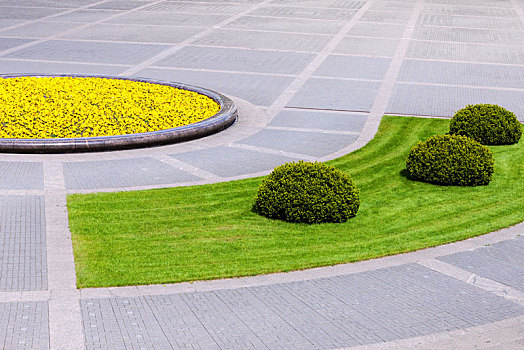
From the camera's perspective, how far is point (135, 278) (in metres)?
9.71

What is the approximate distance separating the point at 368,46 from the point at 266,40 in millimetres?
4507

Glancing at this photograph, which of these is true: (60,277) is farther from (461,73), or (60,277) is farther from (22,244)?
(461,73)

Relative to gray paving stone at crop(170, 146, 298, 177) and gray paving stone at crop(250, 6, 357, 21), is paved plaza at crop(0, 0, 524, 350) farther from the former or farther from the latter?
gray paving stone at crop(250, 6, 357, 21)

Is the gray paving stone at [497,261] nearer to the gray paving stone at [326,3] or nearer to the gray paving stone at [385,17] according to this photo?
the gray paving stone at [385,17]

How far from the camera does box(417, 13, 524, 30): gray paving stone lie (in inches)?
1462

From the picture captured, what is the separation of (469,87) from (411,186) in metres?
10.5

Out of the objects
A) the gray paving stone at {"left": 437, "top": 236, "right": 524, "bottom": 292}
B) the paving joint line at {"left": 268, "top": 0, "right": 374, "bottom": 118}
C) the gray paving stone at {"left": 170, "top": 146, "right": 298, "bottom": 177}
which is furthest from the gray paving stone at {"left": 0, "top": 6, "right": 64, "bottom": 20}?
the gray paving stone at {"left": 437, "top": 236, "right": 524, "bottom": 292}

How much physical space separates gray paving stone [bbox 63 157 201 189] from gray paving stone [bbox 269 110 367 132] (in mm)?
4872

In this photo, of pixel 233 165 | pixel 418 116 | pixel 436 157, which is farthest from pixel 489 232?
pixel 418 116

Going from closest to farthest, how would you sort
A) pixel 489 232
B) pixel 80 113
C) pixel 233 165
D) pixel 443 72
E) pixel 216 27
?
1. pixel 489 232
2. pixel 233 165
3. pixel 80 113
4. pixel 443 72
5. pixel 216 27

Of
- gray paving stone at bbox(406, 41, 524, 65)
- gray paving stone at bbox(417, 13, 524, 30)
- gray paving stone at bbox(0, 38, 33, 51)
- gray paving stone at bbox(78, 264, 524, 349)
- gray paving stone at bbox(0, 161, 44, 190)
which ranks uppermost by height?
gray paving stone at bbox(417, 13, 524, 30)

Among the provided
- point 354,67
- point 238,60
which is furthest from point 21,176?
point 354,67

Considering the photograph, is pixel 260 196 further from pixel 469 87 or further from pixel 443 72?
pixel 443 72

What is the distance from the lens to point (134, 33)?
109 ft
